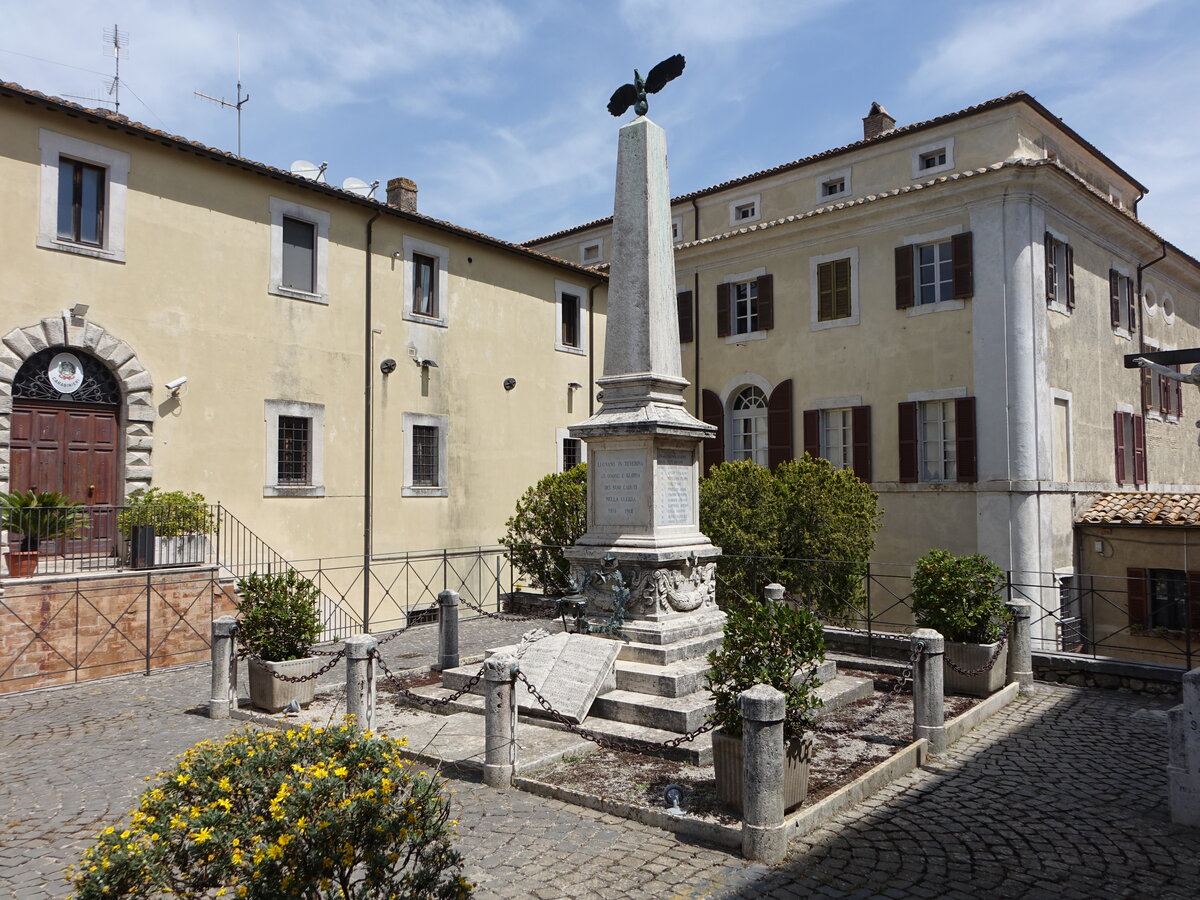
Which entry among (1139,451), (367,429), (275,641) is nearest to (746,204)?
(1139,451)

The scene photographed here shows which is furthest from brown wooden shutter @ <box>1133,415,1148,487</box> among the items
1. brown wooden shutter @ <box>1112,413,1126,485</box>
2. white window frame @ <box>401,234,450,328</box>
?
white window frame @ <box>401,234,450,328</box>

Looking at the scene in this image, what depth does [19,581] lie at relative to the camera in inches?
421

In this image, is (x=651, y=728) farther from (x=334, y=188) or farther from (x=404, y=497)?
(x=334, y=188)

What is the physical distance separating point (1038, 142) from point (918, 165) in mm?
2534

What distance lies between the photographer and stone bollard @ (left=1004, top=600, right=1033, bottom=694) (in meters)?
9.24

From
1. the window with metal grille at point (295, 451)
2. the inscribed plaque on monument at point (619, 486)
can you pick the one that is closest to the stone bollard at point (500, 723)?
the inscribed plaque on monument at point (619, 486)

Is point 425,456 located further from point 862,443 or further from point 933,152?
point 933,152

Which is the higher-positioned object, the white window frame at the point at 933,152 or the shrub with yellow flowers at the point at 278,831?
the white window frame at the point at 933,152

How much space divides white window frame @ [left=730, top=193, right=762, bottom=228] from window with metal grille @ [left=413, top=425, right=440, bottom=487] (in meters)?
10.3

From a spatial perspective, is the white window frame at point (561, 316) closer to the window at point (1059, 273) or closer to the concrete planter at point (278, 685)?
the window at point (1059, 273)

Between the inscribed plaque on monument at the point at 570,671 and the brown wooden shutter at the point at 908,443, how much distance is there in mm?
11666

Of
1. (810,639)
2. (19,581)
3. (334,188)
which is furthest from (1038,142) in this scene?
(19,581)

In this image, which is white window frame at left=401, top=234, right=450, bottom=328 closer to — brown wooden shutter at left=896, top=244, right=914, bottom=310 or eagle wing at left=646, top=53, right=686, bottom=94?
eagle wing at left=646, top=53, right=686, bottom=94

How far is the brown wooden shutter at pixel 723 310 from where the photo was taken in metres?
→ 21.5
